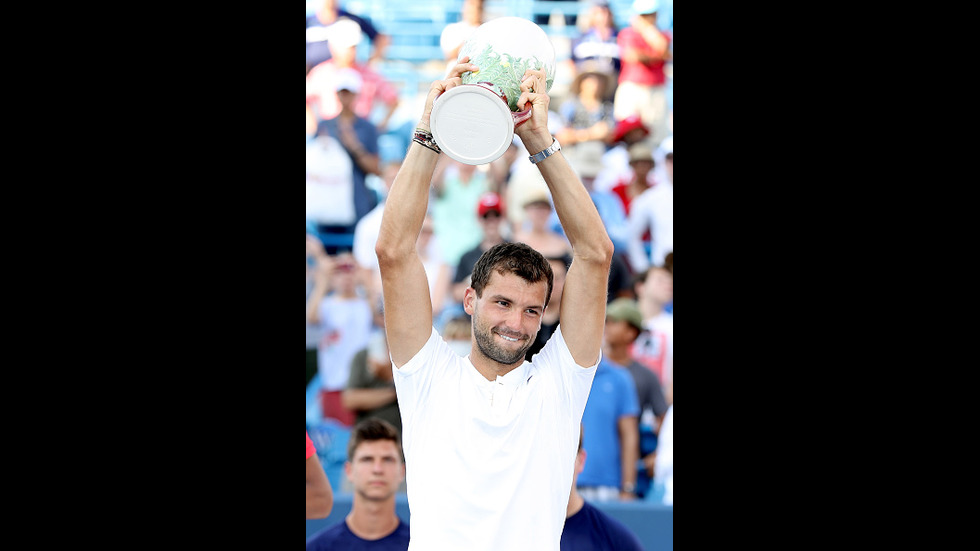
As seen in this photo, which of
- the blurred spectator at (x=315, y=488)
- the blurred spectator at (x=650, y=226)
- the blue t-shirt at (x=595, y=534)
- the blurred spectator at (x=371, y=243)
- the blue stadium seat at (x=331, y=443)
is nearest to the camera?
the blurred spectator at (x=315, y=488)

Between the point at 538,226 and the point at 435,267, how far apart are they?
2.41 ft

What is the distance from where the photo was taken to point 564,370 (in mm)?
2672

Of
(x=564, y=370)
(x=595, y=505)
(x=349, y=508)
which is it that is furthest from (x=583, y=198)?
(x=349, y=508)

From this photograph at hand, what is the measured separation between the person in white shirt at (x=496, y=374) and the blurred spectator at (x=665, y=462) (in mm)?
2398

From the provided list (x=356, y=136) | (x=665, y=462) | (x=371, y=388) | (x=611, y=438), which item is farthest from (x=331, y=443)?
(x=356, y=136)

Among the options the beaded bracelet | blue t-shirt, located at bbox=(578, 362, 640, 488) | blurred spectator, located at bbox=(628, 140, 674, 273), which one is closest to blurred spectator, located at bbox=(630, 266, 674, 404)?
blurred spectator, located at bbox=(628, 140, 674, 273)

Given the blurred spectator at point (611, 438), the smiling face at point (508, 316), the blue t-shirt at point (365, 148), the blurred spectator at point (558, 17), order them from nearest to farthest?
the smiling face at point (508, 316), the blurred spectator at point (611, 438), the blue t-shirt at point (365, 148), the blurred spectator at point (558, 17)

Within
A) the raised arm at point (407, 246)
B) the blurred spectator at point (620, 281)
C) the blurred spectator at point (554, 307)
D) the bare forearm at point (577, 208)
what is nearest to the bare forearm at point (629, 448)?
the blurred spectator at point (554, 307)

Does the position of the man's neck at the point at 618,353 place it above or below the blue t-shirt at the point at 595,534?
above

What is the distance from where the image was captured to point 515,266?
2.65 meters

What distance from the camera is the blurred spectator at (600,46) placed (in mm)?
6465

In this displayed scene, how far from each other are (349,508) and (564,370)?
223 centimetres

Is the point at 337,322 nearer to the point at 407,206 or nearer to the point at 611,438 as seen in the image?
the point at 611,438

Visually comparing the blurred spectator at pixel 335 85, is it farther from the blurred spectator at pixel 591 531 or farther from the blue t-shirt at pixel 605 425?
the blurred spectator at pixel 591 531
